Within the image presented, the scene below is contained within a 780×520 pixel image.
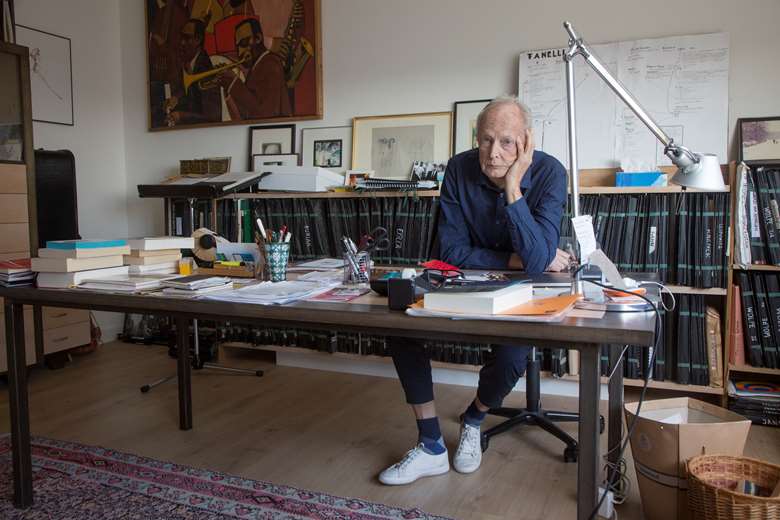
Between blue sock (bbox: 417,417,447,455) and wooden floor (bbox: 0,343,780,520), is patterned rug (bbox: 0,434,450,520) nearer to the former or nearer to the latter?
wooden floor (bbox: 0,343,780,520)

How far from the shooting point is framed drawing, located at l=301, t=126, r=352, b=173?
342 centimetres

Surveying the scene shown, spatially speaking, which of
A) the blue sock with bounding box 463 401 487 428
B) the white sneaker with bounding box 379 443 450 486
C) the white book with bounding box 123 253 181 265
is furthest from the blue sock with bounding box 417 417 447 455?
the white book with bounding box 123 253 181 265

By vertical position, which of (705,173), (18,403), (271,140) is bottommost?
(18,403)

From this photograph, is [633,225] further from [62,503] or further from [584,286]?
[62,503]

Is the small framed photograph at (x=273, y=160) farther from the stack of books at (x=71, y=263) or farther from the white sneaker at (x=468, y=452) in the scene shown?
the white sneaker at (x=468, y=452)

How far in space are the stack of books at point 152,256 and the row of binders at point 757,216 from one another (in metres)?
2.23

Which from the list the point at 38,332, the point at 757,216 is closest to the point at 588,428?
the point at 757,216

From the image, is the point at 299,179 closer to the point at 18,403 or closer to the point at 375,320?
the point at 18,403

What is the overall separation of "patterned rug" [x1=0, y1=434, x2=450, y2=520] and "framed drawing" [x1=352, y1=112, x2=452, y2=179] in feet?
6.03

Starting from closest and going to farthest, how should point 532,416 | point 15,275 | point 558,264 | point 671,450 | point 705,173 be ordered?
point 705,173 < point 671,450 < point 15,275 < point 558,264 < point 532,416

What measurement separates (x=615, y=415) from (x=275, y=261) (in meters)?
1.07

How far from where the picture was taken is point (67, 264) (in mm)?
1620

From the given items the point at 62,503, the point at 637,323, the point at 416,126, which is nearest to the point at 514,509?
the point at 637,323

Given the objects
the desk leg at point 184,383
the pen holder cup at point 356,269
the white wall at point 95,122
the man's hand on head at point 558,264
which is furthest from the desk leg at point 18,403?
the white wall at point 95,122
